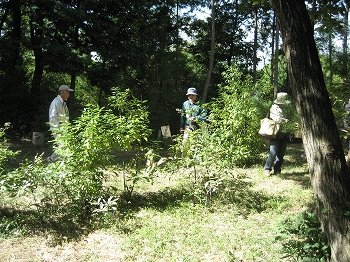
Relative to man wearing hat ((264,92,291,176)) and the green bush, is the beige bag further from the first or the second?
the green bush

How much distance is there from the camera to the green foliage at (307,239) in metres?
2.69

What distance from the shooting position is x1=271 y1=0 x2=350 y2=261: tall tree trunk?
261 centimetres

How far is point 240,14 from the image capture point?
21281 millimetres

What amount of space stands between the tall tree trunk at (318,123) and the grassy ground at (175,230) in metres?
0.55

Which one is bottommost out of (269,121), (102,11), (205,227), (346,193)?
(205,227)

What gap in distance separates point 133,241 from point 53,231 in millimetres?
991

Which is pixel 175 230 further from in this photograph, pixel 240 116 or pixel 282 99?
pixel 240 116

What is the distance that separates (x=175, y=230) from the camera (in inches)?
155

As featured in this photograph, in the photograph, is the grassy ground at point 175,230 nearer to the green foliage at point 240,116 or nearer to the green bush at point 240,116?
the green bush at point 240,116

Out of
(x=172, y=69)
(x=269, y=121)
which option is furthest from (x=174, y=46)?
(x=269, y=121)

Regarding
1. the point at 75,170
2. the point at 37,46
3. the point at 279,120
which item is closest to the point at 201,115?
the point at 279,120

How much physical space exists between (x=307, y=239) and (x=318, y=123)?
1.03 metres

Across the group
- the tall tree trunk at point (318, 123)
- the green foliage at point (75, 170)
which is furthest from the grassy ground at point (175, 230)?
the tall tree trunk at point (318, 123)

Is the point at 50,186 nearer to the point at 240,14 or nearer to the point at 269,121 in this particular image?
the point at 269,121
